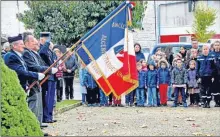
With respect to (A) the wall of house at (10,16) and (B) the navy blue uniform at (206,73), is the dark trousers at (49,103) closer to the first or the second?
(B) the navy blue uniform at (206,73)

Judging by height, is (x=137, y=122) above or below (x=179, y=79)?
below

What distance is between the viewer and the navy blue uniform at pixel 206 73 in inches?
600

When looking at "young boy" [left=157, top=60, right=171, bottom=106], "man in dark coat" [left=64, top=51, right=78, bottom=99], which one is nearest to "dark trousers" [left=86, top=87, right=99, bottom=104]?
"man in dark coat" [left=64, top=51, right=78, bottom=99]

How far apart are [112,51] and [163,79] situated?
4.97m

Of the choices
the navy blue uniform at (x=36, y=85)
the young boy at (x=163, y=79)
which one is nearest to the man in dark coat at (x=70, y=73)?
the young boy at (x=163, y=79)

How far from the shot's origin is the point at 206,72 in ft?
50.1

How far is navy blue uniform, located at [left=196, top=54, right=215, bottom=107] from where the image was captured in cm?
1523

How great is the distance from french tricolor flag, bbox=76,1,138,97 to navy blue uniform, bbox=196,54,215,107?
409 cm

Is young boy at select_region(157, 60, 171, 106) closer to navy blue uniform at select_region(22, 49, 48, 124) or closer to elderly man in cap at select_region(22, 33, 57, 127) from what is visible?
navy blue uniform at select_region(22, 49, 48, 124)

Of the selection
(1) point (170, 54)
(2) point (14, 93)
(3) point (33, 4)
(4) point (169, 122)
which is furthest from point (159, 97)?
(3) point (33, 4)

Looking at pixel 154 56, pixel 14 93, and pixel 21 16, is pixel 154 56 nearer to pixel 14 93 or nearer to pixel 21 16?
pixel 14 93

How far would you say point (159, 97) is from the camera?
632 inches

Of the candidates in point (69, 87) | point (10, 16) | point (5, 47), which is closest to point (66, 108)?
point (5, 47)

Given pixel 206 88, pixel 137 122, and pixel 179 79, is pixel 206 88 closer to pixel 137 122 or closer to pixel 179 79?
pixel 179 79
